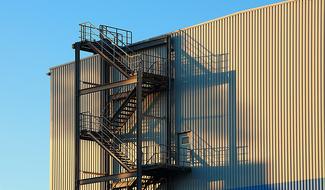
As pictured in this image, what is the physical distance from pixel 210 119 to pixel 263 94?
4341mm

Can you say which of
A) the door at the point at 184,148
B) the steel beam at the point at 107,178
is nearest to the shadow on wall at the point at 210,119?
the door at the point at 184,148

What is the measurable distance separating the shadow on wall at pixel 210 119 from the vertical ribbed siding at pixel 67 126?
7.39 m

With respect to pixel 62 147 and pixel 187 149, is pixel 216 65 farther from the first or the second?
pixel 62 147

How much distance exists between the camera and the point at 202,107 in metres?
56.0

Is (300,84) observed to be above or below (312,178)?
above

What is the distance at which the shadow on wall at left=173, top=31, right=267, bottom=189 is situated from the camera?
53.4m

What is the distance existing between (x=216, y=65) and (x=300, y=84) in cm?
662

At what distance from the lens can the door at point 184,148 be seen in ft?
186

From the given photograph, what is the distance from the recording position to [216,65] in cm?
5553

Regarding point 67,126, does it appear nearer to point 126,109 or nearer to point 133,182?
point 126,109

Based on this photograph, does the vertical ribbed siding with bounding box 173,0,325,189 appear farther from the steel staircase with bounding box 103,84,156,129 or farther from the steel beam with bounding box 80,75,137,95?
the steel beam with bounding box 80,75,137,95

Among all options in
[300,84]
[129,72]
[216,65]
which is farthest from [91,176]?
[300,84]

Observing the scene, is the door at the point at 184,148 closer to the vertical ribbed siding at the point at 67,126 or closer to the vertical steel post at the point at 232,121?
the vertical steel post at the point at 232,121

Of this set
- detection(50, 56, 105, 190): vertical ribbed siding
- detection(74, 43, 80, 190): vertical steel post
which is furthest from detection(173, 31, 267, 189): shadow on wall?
detection(50, 56, 105, 190): vertical ribbed siding
